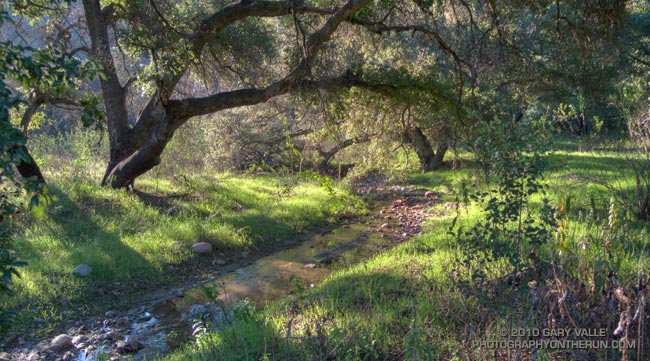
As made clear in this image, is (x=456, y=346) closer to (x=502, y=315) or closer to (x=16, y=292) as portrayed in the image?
(x=502, y=315)

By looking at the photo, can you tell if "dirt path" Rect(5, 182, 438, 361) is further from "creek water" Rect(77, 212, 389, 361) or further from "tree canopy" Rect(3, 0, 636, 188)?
"tree canopy" Rect(3, 0, 636, 188)

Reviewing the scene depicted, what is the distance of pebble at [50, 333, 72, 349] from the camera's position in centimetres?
614

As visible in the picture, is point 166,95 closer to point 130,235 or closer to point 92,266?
point 130,235

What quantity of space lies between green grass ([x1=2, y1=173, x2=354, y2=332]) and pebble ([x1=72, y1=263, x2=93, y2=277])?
7 centimetres

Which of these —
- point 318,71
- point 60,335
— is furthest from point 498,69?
point 60,335

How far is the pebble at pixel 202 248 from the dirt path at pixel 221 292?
49cm

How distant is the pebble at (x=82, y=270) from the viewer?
25.7 feet

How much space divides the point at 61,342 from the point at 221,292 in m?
2.36

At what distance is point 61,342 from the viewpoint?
615 cm

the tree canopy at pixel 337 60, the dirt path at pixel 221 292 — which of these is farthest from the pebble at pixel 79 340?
the tree canopy at pixel 337 60

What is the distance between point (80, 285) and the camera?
25.2 ft

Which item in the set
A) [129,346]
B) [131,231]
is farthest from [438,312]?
[131,231]

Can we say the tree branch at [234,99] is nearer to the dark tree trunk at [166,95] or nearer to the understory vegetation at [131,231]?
the dark tree trunk at [166,95]

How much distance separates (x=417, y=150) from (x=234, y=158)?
6.39 m
